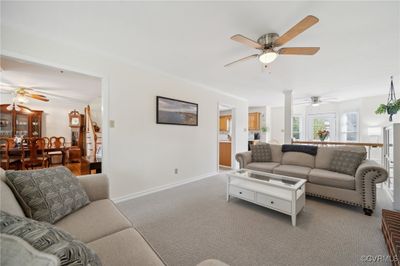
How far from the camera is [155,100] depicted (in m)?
3.09

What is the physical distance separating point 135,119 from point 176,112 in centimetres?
90

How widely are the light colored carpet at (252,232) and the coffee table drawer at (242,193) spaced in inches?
6.9

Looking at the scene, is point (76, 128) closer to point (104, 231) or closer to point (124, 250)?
point (104, 231)

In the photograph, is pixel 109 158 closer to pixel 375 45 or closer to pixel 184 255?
pixel 184 255

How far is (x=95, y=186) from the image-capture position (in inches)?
62.9

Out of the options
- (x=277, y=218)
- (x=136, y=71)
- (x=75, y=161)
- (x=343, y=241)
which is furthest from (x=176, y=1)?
(x=75, y=161)

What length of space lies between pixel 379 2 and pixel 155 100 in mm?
3081

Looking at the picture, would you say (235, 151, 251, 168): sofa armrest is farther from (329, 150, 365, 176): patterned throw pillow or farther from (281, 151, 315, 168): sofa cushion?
(329, 150, 365, 176): patterned throw pillow

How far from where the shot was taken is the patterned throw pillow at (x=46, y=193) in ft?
3.57

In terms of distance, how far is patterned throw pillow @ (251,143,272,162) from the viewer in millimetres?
3616

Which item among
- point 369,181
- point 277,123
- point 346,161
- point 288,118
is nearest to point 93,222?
point 369,181

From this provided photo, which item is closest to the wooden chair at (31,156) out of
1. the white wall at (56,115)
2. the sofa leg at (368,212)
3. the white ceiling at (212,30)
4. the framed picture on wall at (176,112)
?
the white wall at (56,115)

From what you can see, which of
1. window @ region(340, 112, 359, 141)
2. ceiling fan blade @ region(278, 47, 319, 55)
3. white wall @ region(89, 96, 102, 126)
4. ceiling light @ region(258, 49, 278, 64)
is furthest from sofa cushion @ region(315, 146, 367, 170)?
white wall @ region(89, 96, 102, 126)

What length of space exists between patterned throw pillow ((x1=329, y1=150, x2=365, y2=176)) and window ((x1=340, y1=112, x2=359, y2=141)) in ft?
14.3
